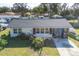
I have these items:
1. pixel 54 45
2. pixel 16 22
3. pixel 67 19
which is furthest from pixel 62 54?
pixel 16 22

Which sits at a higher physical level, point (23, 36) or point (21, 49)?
point (23, 36)

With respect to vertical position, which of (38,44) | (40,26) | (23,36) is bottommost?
(38,44)

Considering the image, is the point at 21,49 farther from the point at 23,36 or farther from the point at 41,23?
the point at 41,23

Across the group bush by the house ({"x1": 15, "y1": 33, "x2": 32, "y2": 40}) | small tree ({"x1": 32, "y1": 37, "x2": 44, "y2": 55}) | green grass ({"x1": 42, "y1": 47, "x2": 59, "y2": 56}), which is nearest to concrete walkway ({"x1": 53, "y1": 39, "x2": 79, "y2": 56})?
green grass ({"x1": 42, "y1": 47, "x2": 59, "y2": 56})

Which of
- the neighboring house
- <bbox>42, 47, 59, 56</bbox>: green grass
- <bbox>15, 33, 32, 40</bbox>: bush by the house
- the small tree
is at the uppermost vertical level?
the neighboring house

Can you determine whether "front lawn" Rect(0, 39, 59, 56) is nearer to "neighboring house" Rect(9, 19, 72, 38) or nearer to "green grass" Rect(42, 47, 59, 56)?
"green grass" Rect(42, 47, 59, 56)

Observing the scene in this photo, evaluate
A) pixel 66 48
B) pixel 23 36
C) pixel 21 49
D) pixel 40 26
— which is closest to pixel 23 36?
pixel 23 36

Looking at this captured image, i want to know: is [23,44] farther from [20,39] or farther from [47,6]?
[47,6]
